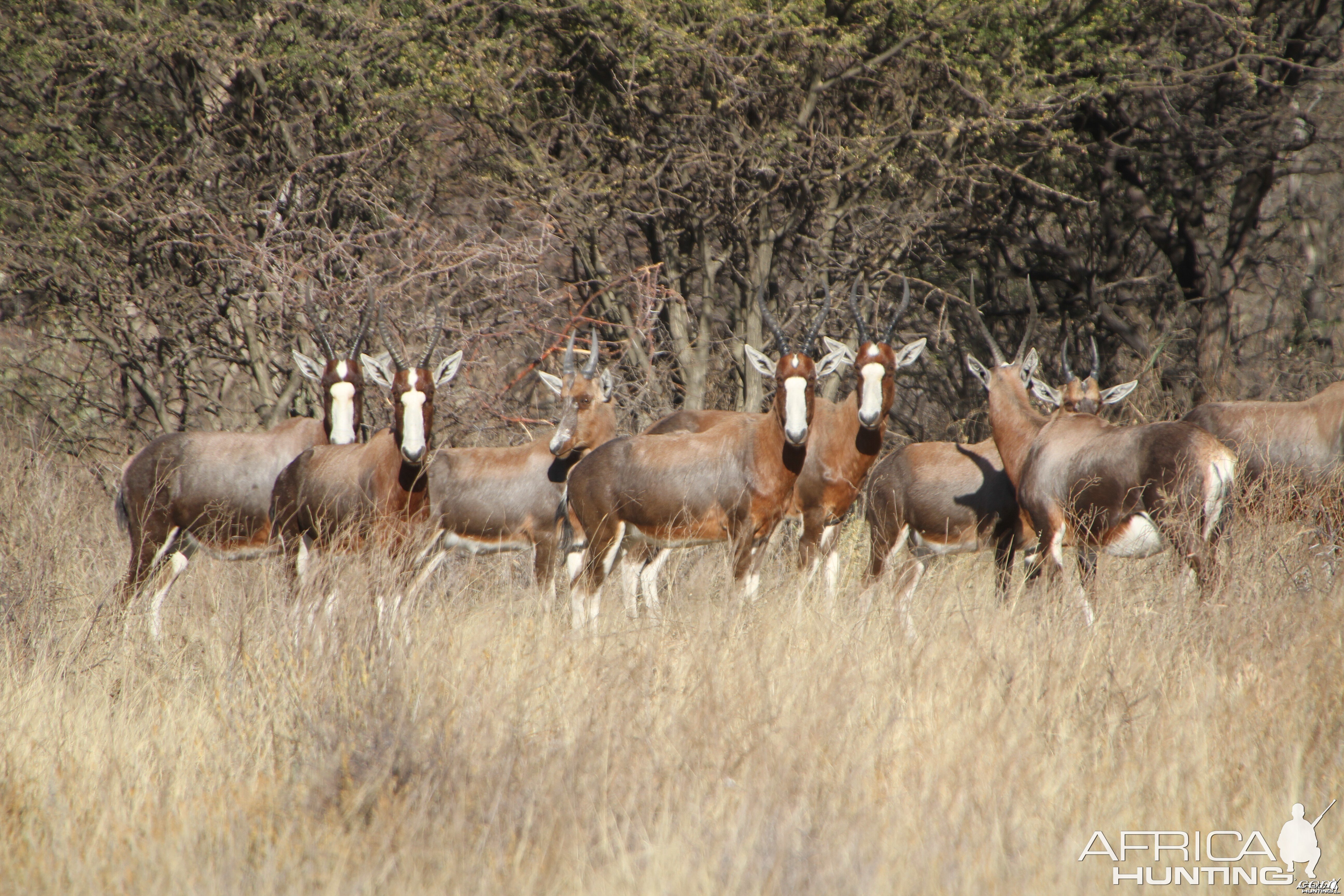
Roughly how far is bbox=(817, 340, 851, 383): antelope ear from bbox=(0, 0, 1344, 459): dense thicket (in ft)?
3.31

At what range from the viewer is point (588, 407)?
9680 mm

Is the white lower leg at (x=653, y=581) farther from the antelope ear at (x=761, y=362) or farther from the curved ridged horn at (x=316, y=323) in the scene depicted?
the curved ridged horn at (x=316, y=323)

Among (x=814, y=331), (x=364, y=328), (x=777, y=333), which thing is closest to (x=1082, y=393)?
(x=814, y=331)

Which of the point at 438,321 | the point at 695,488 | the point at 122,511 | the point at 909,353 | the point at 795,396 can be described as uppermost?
the point at 438,321

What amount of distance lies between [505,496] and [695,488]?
157 cm

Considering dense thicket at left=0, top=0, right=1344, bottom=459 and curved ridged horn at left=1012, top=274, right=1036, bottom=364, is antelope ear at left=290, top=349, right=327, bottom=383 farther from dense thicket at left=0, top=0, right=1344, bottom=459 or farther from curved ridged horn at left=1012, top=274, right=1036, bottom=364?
curved ridged horn at left=1012, top=274, right=1036, bottom=364

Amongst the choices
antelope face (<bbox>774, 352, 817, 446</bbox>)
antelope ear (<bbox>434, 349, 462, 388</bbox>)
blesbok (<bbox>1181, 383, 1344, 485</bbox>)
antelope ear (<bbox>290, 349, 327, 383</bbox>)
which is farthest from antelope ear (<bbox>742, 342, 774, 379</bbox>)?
blesbok (<bbox>1181, 383, 1344, 485</bbox>)

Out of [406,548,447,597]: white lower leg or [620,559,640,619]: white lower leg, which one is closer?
[406,548,447,597]: white lower leg

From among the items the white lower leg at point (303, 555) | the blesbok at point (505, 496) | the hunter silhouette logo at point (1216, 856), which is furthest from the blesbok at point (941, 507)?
the hunter silhouette logo at point (1216, 856)

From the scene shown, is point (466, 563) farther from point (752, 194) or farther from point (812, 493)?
point (752, 194)

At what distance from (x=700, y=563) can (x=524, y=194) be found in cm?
401

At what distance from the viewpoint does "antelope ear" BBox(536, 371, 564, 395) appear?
33.2ft

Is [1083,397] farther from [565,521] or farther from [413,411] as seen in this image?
[413,411]

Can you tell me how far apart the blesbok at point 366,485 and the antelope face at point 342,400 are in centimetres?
49
